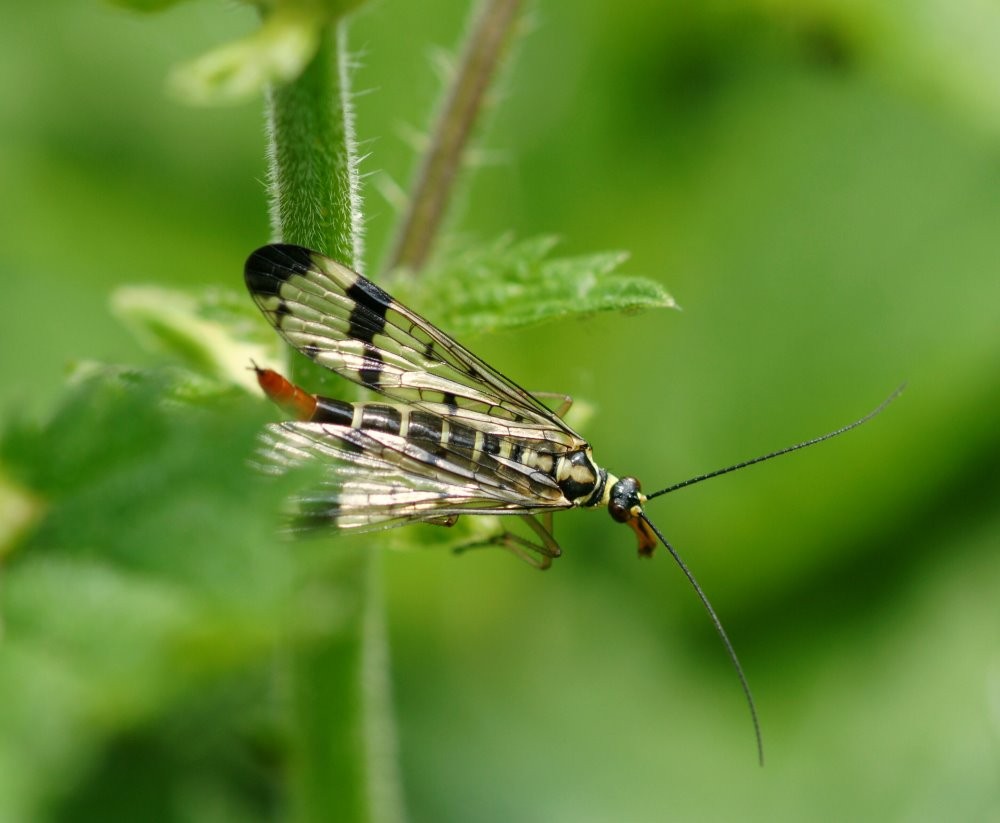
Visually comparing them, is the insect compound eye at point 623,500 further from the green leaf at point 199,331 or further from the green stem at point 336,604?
the green leaf at point 199,331

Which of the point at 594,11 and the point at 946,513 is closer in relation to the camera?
the point at 946,513

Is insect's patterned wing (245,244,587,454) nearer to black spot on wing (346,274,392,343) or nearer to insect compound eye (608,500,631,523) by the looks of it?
black spot on wing (346,274,392,343)

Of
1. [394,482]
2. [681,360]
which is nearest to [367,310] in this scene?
[394,482]

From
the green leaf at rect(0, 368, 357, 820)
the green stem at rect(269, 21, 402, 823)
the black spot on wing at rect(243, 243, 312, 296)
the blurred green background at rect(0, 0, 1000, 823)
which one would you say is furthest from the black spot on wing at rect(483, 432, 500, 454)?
the blurred green background at rect(0, 0, 1000, 823)

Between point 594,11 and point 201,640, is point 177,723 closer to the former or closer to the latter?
point 201,640


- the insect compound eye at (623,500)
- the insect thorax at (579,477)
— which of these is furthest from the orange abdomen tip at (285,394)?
the insect compound eye at (623,500)

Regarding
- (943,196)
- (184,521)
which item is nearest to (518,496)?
(184,521)

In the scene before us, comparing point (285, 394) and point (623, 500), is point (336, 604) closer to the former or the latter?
point (285, 394)

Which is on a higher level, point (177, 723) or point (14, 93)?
point (14, 93)
